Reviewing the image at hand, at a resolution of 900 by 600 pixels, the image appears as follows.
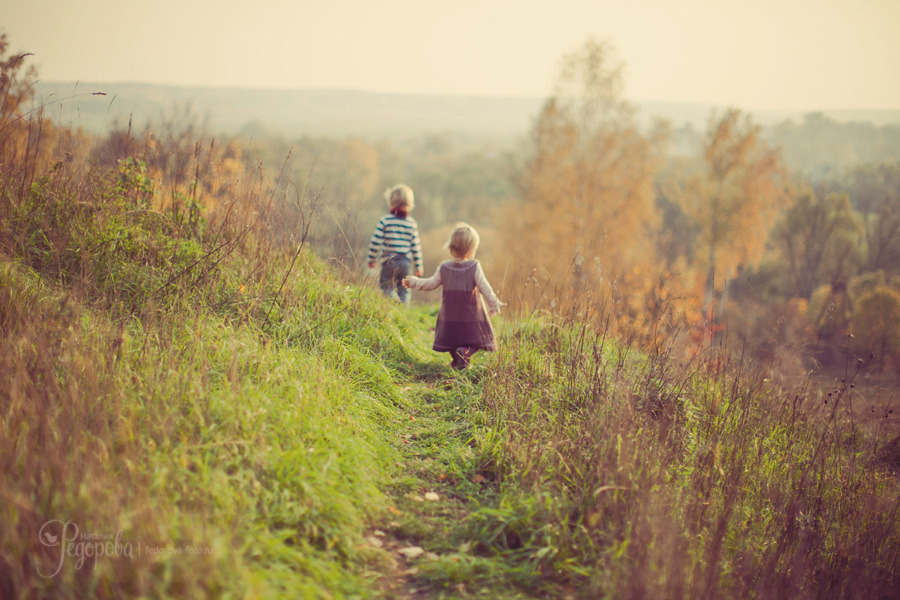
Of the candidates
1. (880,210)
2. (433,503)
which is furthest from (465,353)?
(880,210)

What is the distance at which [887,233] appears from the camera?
102 feet

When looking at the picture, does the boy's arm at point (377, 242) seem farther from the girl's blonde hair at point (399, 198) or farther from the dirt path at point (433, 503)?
the dirt path at point (433, 503)

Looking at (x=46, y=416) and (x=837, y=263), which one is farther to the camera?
(x=837, y=263)

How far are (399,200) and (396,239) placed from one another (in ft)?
1.69

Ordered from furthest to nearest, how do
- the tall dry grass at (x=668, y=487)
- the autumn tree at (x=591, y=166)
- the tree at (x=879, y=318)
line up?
1. the autumn tree at (x=591, y=166)
2. the tree at (x=879, y=318)
3. the tall dry grass at (x=668, y=487)

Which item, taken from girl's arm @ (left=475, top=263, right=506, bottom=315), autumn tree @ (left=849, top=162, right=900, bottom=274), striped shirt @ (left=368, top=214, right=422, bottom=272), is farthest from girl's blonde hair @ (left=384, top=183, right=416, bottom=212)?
autumn tree @ (left=849, top=162, right=900, bottom=274)

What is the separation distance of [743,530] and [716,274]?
1094 inches

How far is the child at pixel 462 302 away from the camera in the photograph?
5059 mm

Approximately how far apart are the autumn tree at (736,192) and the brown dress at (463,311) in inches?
1000

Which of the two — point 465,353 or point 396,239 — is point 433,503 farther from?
point 396,239

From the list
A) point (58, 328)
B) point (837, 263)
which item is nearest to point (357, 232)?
point (58, 328)

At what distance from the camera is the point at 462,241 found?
16.7 feet

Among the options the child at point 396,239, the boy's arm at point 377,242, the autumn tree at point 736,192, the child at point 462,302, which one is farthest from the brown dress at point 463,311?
the autumn tree at point 736,192

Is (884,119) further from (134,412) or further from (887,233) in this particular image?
(134,412)
